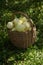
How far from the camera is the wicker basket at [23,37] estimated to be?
3600 mm

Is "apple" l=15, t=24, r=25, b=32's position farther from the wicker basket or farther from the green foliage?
the green foliage

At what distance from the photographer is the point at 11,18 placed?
4094 millimetres

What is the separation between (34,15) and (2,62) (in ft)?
4.53

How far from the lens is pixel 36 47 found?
12.7 feet

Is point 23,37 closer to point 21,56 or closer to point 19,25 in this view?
point 19,25

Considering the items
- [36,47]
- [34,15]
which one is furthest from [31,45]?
[34,15]

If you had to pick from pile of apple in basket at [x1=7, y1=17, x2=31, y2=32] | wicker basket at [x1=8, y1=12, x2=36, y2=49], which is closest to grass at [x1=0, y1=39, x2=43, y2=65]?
wicker basket at [x1=8, y1=12, x2=36, y2=49]

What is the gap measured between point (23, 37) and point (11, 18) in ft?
2.02

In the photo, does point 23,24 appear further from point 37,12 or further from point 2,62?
point 37,12

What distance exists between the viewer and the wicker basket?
11.8 feet

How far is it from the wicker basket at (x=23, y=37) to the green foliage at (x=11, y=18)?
0.42 ft

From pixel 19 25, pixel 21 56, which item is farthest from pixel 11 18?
pixel 21 56

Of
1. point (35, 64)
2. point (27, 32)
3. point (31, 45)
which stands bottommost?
point (35, 64)

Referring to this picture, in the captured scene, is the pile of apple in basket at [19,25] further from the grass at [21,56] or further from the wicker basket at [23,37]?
the grass at [21,56]
